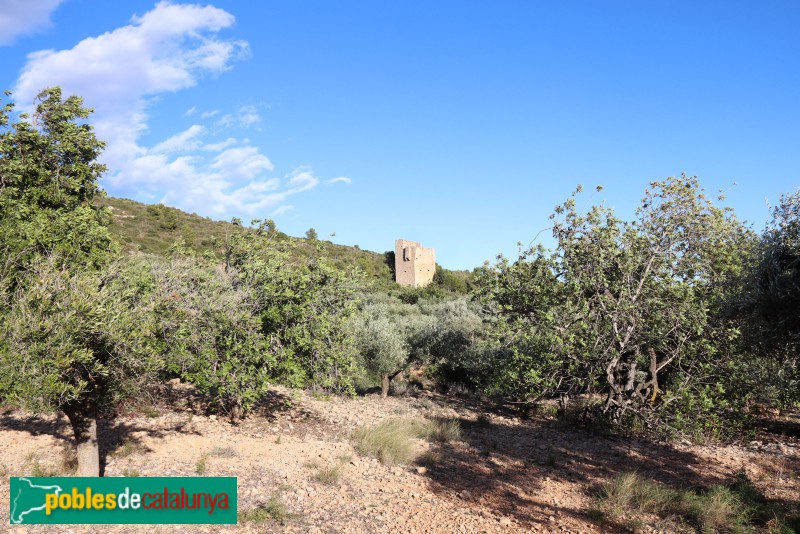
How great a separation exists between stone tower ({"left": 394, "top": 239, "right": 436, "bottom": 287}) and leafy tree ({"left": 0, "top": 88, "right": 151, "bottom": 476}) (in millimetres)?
54194

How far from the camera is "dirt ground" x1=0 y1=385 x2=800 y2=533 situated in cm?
830

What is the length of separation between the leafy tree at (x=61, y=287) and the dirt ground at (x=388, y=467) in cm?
196

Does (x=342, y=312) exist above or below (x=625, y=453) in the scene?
above

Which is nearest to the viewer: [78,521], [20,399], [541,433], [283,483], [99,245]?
[20,399]

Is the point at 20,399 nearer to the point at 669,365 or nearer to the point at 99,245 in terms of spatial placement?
the point at 99,245

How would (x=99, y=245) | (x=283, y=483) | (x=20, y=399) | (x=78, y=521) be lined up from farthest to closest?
(x=99, y=245), (x=283, y=483), (x=78, y=521), (x=20, y=399)

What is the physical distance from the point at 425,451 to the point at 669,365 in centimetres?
815

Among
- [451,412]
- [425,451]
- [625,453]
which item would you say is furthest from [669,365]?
[425,451]

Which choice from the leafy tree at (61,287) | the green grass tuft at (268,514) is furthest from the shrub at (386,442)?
the leafy tree at (61,287)

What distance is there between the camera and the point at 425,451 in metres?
12.2

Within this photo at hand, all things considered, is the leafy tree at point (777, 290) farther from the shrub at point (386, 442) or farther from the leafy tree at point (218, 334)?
the leafy tree at point (218, 334)

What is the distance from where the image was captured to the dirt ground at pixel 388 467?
830 cm

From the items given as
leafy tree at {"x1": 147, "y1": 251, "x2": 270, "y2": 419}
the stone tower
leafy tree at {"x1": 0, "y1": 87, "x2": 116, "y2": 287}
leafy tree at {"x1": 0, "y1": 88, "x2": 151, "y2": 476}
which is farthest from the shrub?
the stone tower

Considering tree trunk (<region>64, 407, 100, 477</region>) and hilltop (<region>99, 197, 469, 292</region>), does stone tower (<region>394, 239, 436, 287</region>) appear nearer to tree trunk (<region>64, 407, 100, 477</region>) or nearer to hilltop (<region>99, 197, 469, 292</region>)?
hilltop (<region>99, 197, 469, 292</region>)
